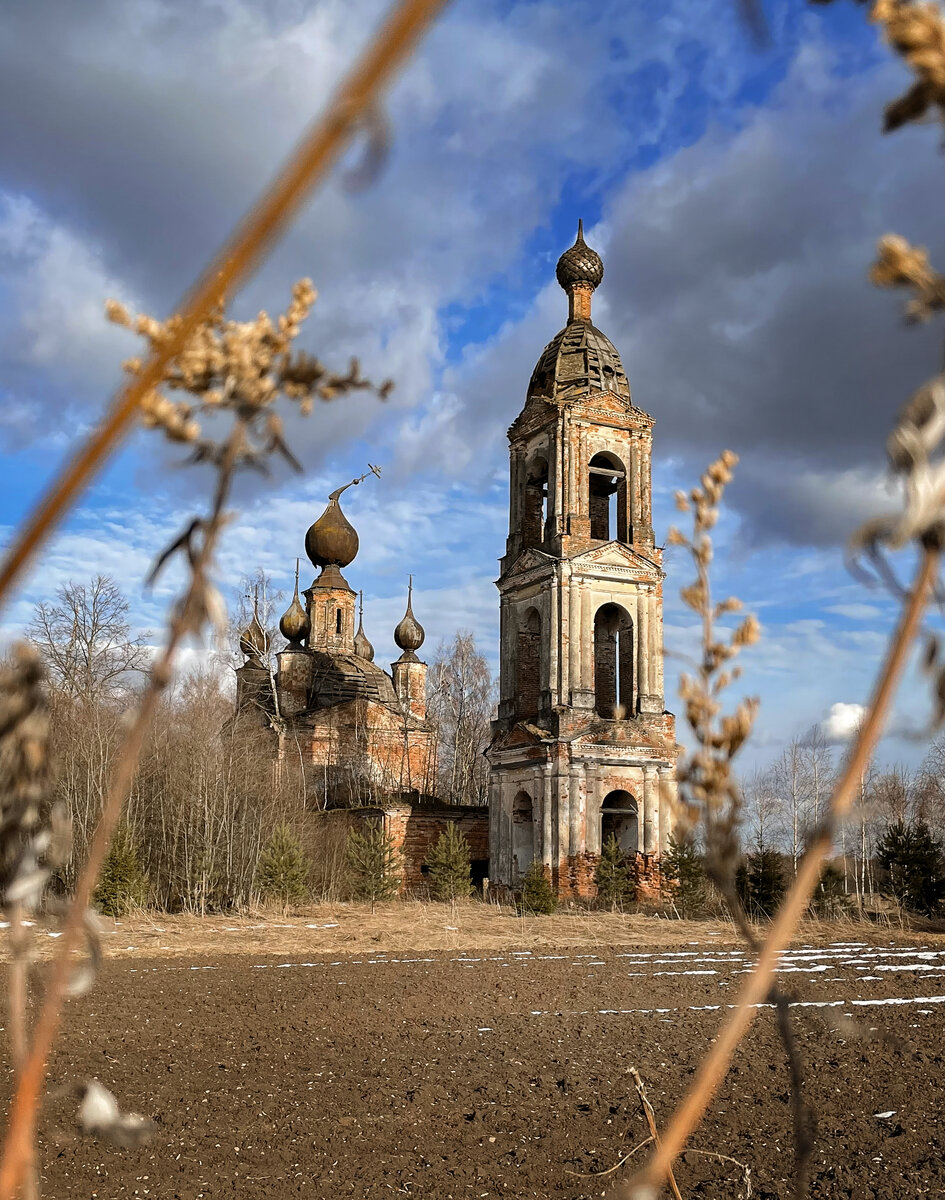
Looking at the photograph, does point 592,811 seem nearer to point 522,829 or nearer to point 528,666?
point 522,829

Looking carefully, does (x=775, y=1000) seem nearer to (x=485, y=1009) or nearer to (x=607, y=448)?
(x=485, y=1009)

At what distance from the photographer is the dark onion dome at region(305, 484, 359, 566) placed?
40.2 metres

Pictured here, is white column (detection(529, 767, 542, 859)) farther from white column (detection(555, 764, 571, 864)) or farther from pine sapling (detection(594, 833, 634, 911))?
pine sapling (detection(594, 833, 634, 911))

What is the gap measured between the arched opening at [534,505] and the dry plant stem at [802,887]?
29.2m

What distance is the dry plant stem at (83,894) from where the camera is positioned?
48 cm

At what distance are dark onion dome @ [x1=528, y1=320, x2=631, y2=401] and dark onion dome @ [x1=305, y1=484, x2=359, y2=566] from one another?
1134 cm

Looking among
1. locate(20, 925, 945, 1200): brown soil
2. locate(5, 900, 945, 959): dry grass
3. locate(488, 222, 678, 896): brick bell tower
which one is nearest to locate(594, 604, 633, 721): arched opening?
locate(488, 222, 678, 896): brick bell tower

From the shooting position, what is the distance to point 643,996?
12.6m

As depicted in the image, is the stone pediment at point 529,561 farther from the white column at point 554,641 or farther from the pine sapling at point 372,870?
the pine sapling at point 372,870

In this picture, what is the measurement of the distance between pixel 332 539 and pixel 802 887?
132ft

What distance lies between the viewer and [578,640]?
2762cm

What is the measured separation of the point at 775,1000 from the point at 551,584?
27306mm

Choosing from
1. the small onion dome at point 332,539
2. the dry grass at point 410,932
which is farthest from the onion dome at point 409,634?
the dry grass at point 410,932

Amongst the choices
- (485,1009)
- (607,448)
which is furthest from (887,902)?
(485,1009)
